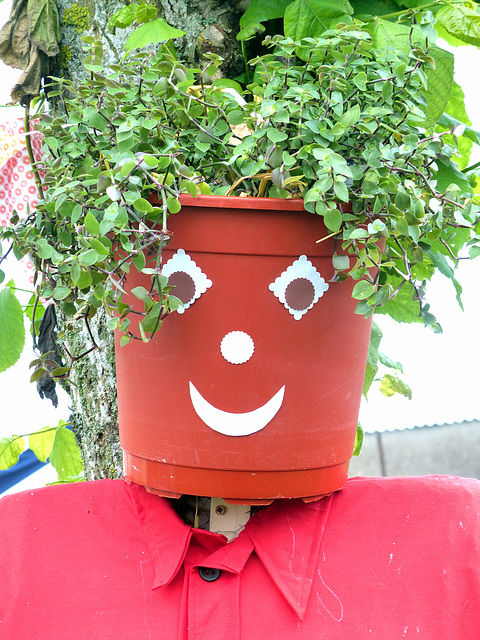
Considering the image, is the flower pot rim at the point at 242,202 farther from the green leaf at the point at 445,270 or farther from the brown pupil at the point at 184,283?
the green leaf at the point at 445,270

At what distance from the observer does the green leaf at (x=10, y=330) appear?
891 millimetres

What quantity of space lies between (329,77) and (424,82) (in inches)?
3.4

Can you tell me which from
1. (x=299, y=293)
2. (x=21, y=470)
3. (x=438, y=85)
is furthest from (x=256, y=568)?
(x=21, y=470)

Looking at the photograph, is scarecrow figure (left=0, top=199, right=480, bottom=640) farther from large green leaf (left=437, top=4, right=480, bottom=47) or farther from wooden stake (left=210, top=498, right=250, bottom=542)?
large green leaf (left=437, top=4, right=480, bottom=47)

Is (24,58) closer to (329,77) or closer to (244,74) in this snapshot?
(244,74)

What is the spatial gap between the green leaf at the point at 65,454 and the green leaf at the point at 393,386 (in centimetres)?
54

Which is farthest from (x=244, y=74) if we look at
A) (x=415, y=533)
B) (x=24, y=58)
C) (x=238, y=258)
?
(x=415, y=533)

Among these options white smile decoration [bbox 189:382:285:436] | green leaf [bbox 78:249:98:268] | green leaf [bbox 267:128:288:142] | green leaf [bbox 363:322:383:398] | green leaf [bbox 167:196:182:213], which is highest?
green leaf [bbox 267:128:288:142]

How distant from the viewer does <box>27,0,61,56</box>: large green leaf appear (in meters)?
0.86

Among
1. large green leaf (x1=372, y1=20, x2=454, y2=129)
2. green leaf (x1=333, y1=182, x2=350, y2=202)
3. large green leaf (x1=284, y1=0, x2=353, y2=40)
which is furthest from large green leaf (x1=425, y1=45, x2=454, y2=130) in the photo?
green leaf (x1=333, y1=182, x2=350, y2=202)

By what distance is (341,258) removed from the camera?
564 millimetres

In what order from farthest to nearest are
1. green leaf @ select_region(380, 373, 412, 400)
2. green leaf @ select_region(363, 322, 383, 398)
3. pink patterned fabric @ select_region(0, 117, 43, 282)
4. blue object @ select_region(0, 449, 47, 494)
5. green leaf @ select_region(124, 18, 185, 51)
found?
blue object @ select_region(0, 449, 47, 494) → green leaf @ select_region(380, 373, 412, 400) → pink patterned fabric @ select_region(0, 117, 43, 282) → green leaf @ select_region(363, 322, 383, 398) → green leaf @ select_region(124, 18, 185, 51)

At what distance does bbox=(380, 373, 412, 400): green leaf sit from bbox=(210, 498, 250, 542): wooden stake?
511 millimetres

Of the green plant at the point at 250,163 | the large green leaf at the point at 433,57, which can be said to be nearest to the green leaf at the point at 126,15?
the green plant at the point at 250,163
